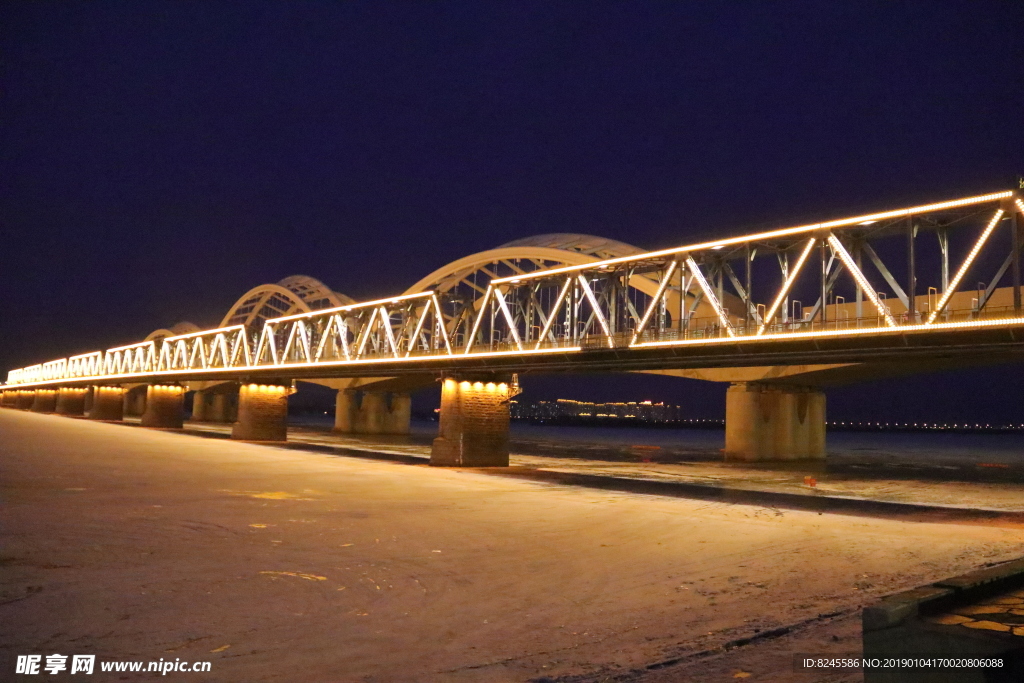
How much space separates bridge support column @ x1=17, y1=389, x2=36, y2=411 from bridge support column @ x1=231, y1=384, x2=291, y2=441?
128 metres

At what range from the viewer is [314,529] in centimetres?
1802

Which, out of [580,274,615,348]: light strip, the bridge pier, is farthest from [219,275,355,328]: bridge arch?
[580,274,615,348]: light strip

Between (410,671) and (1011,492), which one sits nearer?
(410,671)

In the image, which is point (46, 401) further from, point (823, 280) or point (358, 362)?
point (823, 280)

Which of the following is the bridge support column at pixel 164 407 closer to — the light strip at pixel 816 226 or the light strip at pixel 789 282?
the light strip at pixel 816 226

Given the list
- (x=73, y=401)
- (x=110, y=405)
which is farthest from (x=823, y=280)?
(x=73, y=401)

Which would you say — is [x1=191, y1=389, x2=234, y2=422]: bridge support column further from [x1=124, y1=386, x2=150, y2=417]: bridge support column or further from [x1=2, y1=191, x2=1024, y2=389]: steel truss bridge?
[x1=2, y1=191, x2=1024, y2=389]: steel truss bridge

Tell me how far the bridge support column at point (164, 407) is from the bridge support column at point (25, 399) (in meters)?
97.8

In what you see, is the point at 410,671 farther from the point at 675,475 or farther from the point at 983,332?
the point at 675,475

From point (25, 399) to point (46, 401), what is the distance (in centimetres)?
3746

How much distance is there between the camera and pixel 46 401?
151 m

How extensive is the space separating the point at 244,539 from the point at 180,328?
12832 centimetres

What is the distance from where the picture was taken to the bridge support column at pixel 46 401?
148 metres

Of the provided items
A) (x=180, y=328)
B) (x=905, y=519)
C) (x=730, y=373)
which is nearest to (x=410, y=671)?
(x=905, y=519)
